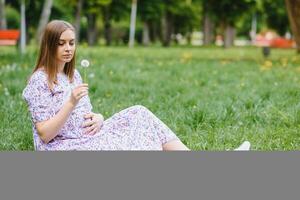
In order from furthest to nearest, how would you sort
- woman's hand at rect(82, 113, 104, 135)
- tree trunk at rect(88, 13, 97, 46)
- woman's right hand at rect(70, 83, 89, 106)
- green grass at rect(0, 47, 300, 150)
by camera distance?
tree trunk at rect(88, 13, 97, 46)
green grass at rect(0, 47, 300, 150)
woman's hand at rect(82, 113, 104, 135)
woman's right hand at rect(70, 83, 89, 106)

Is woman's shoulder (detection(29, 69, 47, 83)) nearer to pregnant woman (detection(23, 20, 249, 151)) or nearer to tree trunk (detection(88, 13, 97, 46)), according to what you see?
pregnant woman (detection(23, 20, 249, 151))

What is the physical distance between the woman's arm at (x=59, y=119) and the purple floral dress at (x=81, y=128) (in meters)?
0.09

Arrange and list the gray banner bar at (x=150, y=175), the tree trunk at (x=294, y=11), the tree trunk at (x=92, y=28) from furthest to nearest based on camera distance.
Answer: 1. the tree trunk at (x=92, y=28)
2. the tree trunk at (x=294, y=11)
3. the gray banner bar at (x=150, y=175)

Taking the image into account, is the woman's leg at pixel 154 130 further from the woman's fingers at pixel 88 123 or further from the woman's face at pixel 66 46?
the woman's face at pixel 66 46

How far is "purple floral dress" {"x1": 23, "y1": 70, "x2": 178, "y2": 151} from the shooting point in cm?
411

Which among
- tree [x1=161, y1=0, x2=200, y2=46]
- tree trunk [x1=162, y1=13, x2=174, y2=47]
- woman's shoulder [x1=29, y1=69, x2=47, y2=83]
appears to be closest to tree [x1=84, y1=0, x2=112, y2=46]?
tree trunk [x1=162, y1=13, x2=174, y2=47]

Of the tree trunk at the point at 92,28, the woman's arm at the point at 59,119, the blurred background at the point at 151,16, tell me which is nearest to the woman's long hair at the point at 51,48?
the woman's arm at the point at 59,119

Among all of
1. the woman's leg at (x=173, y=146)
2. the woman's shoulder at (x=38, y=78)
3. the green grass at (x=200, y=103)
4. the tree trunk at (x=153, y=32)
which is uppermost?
the woman's shoulder at (x=38, y=78)

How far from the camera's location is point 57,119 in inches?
156

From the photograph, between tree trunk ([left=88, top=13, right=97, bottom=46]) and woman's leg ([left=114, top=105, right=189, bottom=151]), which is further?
tree trunk ([left=88, top=13, right=97, bottom=46])

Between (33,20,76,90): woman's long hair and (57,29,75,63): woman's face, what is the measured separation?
2 cm

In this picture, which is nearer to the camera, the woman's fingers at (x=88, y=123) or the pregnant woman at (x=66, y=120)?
the pregnant woman at (x=66, y=120)

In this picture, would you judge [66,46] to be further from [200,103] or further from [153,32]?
[153,32]

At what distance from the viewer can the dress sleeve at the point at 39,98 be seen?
13.5 feet
